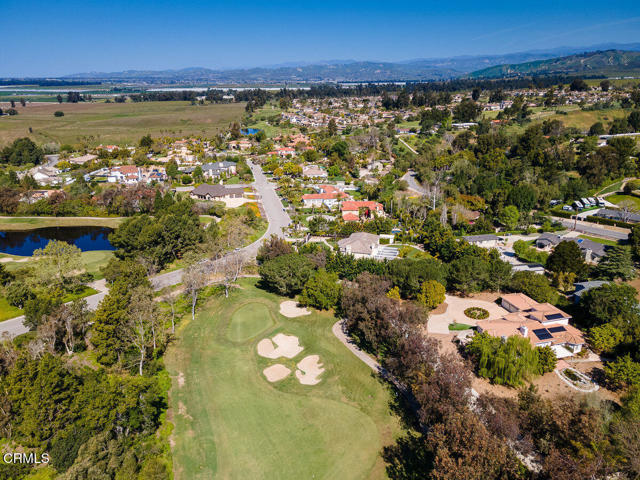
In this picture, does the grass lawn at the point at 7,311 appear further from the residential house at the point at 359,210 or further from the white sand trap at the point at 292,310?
the residential house at the point at 359,210

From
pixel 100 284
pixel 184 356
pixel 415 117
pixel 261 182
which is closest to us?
pixel 184 356

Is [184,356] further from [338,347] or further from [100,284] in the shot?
[100,284]

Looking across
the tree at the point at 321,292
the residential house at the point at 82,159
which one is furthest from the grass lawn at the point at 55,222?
the tree at the point at 321,292

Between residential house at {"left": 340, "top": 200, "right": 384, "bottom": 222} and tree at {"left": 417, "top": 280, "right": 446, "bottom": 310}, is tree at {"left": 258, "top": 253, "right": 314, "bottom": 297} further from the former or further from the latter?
residential house at {"left": 340, "top": 200, "right": 384, "bottom": 222}

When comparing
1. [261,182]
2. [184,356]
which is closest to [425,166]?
[261,182]

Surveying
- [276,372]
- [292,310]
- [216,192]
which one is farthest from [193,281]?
[216,192]

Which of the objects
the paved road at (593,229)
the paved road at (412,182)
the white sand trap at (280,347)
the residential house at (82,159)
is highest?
the residential house at (82,159)
